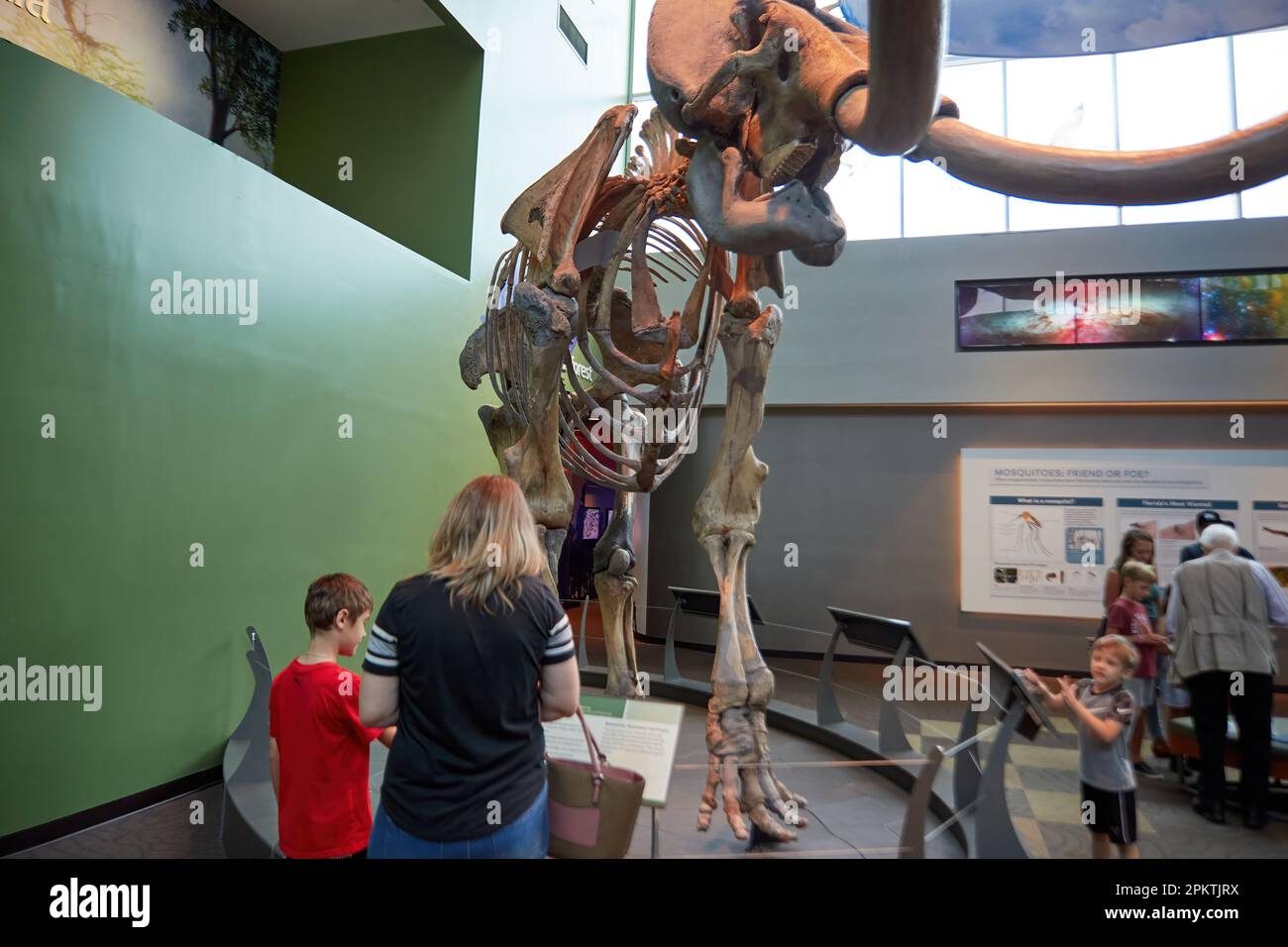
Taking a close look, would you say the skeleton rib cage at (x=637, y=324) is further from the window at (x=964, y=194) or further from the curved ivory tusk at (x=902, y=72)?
the window at (x=964, y=194)

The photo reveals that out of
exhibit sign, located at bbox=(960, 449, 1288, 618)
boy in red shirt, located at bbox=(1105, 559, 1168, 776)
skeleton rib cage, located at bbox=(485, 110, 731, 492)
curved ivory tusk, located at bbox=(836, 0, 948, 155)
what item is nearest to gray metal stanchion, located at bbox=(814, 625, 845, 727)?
boy in red shirt, located at bbox=(1105, 559, 1168, 776)

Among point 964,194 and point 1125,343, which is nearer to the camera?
point 1125,343

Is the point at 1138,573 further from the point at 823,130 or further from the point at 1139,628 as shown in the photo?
the point at 823,130

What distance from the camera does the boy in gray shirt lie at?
2.63m

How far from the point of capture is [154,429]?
4398mm

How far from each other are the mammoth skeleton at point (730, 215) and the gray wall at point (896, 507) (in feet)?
15.3

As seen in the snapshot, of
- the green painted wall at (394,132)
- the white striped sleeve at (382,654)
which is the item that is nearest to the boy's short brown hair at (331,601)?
the white striped sleeve at (382,654)

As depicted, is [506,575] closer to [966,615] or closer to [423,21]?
[423,21]

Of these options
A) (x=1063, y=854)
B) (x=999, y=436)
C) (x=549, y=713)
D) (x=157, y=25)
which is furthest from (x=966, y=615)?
(x=157, y=25)

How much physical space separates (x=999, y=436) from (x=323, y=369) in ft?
25.2

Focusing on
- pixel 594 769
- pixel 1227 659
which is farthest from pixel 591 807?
pixel 1227 659

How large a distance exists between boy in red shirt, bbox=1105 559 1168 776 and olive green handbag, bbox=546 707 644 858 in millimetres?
4145

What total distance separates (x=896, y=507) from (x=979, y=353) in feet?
7.10

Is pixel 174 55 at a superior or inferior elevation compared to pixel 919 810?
superior
